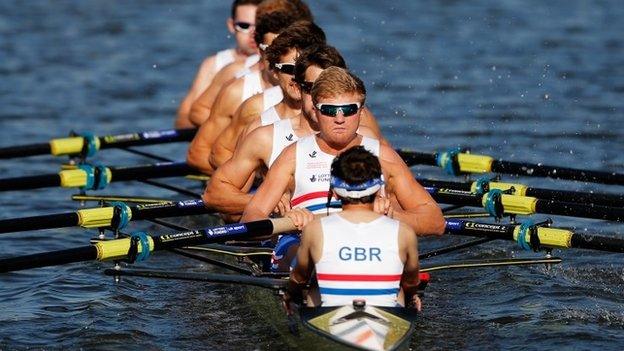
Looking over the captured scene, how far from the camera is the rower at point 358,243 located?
8.77 meters

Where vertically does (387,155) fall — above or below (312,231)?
above

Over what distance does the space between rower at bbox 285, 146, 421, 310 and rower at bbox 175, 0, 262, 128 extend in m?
5.85

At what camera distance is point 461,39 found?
89.2 ft

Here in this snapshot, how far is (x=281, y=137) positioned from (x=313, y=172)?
82 cm

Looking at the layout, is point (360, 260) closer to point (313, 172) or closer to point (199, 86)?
point (313, 172)

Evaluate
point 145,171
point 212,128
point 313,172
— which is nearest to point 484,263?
point 313,172

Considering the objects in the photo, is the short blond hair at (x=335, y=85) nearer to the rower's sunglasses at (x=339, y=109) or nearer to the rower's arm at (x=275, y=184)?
the rower's sunglasses at (x=339, y=109)

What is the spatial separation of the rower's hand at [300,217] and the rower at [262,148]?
0.54 metres

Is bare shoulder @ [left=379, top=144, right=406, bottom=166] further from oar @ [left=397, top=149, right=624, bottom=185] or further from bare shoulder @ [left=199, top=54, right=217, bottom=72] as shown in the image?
bare shoulder @ [left=199, top=54, right=217, bottom=72]

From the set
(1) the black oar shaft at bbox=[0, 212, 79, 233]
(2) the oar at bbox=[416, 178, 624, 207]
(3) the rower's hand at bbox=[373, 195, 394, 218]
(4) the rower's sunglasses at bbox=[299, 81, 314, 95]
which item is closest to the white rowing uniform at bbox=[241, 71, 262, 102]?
(2) the oar at bbox=[416, 178, 624, 207]

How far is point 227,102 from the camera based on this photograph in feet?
44.5

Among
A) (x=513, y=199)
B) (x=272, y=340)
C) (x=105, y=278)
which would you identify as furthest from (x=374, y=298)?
(x=105, y=278)

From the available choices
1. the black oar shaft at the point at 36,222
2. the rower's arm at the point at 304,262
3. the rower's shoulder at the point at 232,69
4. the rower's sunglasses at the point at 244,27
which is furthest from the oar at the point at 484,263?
the rower's sunglasses at the point at 244,27

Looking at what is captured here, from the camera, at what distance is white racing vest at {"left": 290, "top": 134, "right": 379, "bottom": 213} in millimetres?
10266
